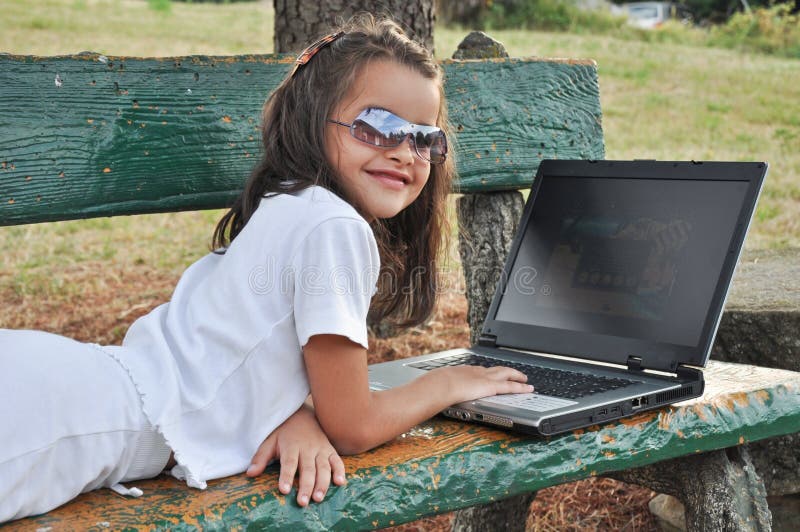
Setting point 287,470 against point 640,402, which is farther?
point 640,402

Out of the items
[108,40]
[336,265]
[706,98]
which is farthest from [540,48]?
[336,265]

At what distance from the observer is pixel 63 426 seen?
1708 millimetres

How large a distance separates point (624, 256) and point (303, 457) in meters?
1.08

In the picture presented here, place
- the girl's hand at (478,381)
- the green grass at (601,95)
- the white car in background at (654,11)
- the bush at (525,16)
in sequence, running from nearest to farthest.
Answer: the girl's hand at (478,381) < the green grass at (601,95) < the bush at (525,16) < the white car in background at (654,11)

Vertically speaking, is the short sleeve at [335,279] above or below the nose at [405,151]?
below

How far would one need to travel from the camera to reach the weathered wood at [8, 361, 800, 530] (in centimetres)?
167

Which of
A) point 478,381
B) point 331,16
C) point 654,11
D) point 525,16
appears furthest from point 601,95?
point 654,11

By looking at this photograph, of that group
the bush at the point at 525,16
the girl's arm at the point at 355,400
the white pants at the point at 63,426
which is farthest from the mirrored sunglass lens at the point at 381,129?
the bush at the point at 525,16

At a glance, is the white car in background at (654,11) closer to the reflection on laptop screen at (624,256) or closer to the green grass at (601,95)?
the green grass at (601,95)

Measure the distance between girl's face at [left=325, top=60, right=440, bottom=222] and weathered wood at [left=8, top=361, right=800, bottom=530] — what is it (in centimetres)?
51

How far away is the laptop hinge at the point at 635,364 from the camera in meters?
2.29

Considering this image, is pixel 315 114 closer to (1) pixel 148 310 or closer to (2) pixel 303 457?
(2) pixel 303 457

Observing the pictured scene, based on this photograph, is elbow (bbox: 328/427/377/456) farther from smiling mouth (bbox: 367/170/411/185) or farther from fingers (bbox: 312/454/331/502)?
smiling mouth (bbox: 367/170/411/185)

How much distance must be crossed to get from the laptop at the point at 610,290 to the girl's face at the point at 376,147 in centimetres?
45
